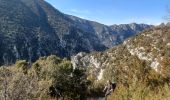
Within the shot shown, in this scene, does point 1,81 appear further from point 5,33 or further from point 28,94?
point 5,33

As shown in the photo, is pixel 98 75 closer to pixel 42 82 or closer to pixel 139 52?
pixel 139 52

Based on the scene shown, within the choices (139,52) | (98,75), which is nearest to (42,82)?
(139,52)

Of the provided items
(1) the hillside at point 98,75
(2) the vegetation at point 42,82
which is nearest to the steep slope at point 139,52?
(1) the hillside at point 98,75

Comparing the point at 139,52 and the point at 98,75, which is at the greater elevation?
the point at 139,52

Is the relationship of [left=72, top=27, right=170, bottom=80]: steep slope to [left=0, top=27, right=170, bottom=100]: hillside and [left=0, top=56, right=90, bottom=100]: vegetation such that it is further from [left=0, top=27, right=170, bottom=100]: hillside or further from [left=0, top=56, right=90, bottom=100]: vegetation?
[left=0, top=56, right=90, bottom=100]: vegetation

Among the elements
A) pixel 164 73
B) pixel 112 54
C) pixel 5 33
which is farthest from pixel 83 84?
pixel 5 33

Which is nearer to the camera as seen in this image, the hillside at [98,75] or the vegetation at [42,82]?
the vegetation at [42,82]

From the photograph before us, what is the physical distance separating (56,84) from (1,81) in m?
44.7

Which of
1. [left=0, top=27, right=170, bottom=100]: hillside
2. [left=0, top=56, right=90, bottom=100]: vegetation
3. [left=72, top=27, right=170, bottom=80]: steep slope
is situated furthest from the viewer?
[left=72, top=27, right=170, bottom=80]: steep slope

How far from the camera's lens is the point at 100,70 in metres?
170

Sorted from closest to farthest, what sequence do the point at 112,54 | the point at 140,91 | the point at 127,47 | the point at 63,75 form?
the point at 140,91 → the point at 63,75 → the point at 127,47 → the point at 112,54

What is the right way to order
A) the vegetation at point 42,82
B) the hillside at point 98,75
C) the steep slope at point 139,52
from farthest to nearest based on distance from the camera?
the steep slope at point 139,52
the hillside at point 98,75
the vegetation at point 42,82

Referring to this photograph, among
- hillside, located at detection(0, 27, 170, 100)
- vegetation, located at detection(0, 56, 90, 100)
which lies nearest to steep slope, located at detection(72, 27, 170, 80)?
hillside, located at detection(0, 27, 170, 100)

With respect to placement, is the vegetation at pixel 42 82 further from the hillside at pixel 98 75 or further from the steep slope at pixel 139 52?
the steep slope at pixel 139 52
